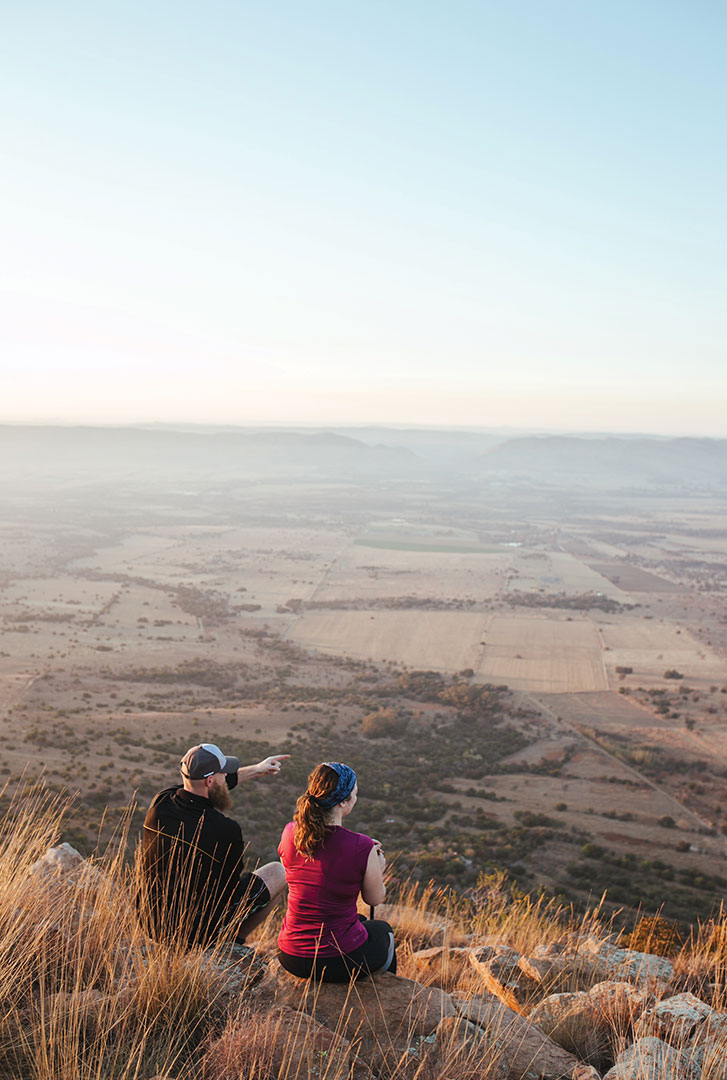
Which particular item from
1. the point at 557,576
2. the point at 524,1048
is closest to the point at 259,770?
the point at 524,1048

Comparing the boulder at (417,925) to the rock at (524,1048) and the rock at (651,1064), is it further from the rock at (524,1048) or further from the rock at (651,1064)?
the rock at (651,1064)

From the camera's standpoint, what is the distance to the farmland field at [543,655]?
45531 millimetres

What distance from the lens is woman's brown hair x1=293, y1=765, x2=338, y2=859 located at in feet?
11.1

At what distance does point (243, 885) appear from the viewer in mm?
4129

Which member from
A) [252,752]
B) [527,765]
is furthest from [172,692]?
[527,765]

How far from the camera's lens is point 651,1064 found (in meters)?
3.27

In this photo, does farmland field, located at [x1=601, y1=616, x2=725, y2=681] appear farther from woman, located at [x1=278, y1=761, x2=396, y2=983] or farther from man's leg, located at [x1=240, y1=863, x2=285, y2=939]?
woman, located at [x1=278, y1=761, x2=396, y2=983]

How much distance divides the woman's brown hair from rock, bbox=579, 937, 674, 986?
291 centimetres

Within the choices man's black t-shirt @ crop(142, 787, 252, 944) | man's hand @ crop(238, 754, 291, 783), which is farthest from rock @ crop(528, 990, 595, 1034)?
man's hand @ crop(238, 754, 291, 783)

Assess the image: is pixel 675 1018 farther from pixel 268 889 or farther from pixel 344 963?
pixel 268 889

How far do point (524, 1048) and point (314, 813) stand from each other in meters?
1.49

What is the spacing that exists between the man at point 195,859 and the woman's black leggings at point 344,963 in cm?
40

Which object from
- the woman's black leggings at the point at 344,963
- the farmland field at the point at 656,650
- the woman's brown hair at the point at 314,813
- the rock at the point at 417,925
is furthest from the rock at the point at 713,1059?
the farmland field at the point at 656,650

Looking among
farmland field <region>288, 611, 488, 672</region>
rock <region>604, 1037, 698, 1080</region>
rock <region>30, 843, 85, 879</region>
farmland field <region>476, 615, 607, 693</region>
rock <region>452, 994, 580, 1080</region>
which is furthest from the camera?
farmland field <region>288, 611, 488, 672</region>
